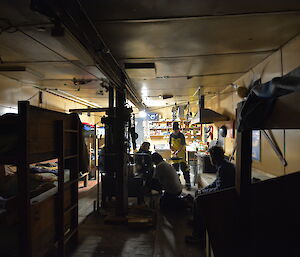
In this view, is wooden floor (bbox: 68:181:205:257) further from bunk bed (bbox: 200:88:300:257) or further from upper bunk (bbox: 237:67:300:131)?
upper bunk (bbox: 237:67:300:131)

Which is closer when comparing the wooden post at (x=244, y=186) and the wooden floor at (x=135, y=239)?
the wooden post at (x=244, y=186)

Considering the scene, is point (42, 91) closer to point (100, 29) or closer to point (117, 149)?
point (117, 149)

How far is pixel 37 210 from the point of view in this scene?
1726 millimetres

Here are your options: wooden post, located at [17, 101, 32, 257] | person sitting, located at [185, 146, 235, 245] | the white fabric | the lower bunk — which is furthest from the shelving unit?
wooden post, located at [17, 101, 32, 257]

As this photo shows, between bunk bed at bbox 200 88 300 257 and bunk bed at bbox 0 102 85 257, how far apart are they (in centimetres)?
152

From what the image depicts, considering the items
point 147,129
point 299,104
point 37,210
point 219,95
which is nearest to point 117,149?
point 37,210

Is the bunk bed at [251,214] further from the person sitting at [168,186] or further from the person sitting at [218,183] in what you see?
the person sitting at [168,186]

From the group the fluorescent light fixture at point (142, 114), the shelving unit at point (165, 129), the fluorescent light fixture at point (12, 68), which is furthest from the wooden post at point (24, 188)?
the fluorescent light fixture at point (142, 114)

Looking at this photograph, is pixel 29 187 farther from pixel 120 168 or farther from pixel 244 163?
pixel 244 163

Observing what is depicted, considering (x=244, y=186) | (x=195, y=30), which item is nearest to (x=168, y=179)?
(x=244, y=186)

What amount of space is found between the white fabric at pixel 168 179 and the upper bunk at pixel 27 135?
2090mm

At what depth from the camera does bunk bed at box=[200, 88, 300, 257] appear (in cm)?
112

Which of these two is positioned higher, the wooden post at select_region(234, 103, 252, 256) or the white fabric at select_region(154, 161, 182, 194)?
the wooden post at select_region(234, 103, 252, 256)

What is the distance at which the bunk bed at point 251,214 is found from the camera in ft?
3.67
